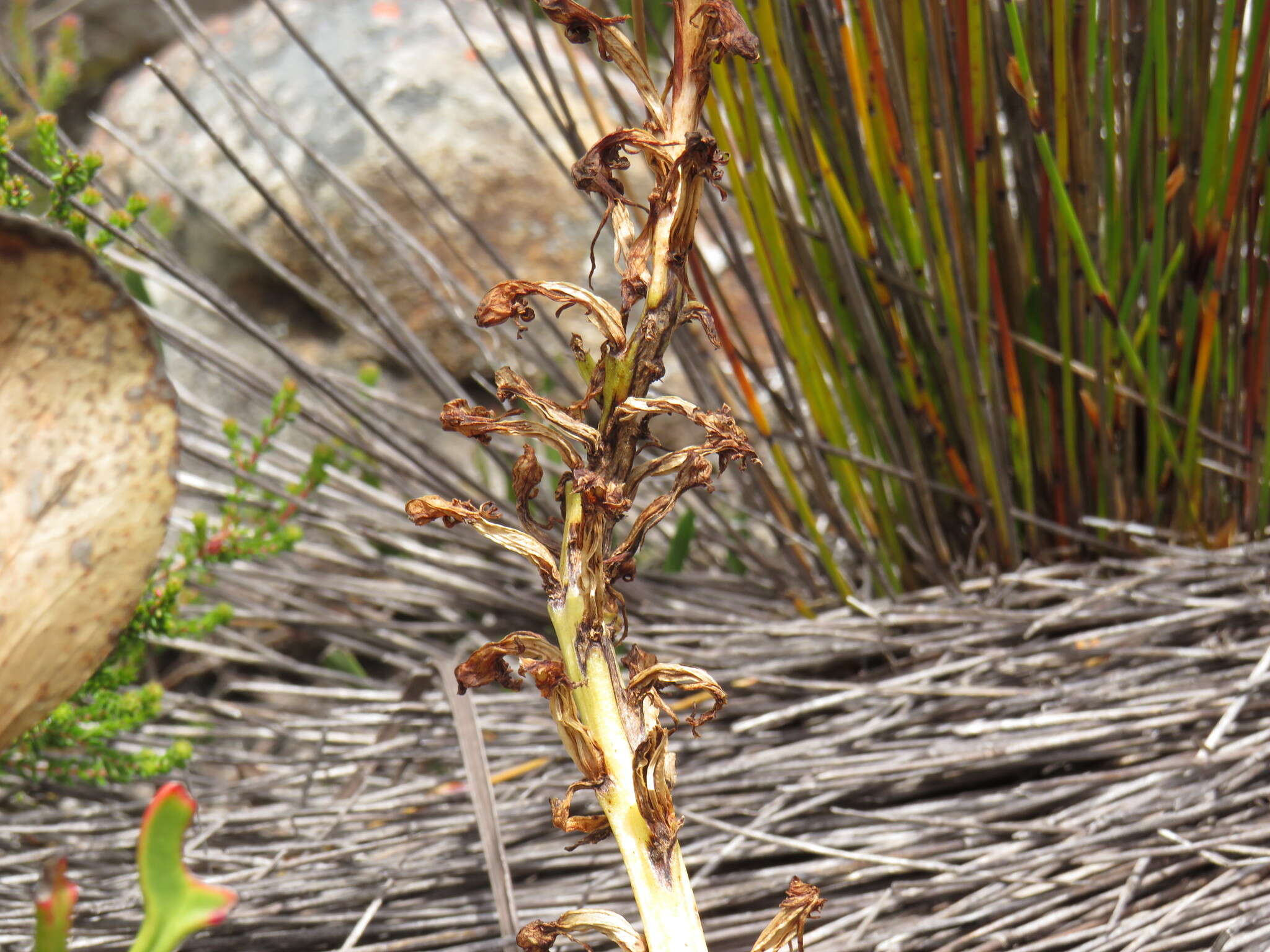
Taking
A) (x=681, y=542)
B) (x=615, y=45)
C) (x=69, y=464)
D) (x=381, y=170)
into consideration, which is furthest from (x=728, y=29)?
(x=381, y=170)

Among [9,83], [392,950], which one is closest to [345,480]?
[392,950]

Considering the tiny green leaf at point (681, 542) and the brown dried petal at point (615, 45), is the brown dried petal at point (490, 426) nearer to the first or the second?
the brown dried petal at point (615, 45)

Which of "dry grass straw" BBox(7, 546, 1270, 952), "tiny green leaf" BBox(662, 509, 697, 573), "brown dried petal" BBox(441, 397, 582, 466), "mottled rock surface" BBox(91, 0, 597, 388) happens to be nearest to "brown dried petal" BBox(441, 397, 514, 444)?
"brown dried petal" BBox(441, 397, 582, 466)

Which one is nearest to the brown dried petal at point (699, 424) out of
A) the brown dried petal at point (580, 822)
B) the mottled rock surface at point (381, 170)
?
the brown dried petal at point (580, 822)

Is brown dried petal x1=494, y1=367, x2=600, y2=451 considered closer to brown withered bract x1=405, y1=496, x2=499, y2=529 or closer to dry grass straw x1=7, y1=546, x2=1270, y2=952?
brown withered bract x1=405, y1=496, x2=499, y2=529

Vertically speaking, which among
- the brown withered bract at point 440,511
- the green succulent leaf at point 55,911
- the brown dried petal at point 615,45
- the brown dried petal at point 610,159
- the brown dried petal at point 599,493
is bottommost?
the green succulent leaf at point 55,911

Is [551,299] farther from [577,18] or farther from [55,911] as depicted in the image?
[55,911]

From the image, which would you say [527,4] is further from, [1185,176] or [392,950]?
[392,950]
